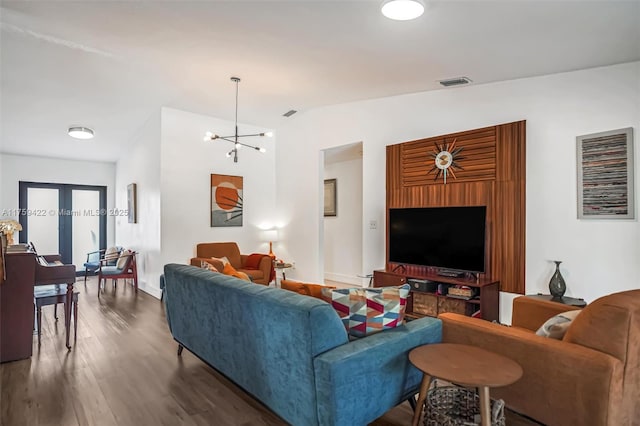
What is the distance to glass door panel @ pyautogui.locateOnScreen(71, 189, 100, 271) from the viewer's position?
7629mm

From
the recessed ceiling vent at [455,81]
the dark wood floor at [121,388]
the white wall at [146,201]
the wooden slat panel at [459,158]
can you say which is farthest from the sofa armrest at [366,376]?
the white wall at [146,201]

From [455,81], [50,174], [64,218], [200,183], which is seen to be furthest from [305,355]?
[50,174]

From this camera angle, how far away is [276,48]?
10.4 ft

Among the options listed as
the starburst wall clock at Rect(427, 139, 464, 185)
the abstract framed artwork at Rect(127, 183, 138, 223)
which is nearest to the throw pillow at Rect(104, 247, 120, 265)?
the abstract framed artwork at Rect(127, 183, 138, 223)

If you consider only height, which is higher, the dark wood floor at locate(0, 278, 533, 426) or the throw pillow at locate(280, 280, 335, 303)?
the throw pillow at locate(280, 280, 335, 303)

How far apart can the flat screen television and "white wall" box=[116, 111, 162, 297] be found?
11.9 feet

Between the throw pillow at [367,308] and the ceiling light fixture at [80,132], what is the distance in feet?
18.4

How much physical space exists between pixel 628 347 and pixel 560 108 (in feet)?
8.61

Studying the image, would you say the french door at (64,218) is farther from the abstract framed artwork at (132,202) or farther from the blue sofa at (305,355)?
the blue sofa at (305,355)

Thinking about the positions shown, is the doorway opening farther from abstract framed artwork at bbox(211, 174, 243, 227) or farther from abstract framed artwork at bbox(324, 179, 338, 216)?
abstract framed artwork at bbox(211, 174, 243, 227)

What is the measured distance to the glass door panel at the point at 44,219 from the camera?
7141 mm

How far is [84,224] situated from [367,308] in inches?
315

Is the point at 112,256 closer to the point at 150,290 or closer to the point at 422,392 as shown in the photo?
the point at 150,290

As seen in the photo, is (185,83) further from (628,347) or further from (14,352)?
(628,347)
